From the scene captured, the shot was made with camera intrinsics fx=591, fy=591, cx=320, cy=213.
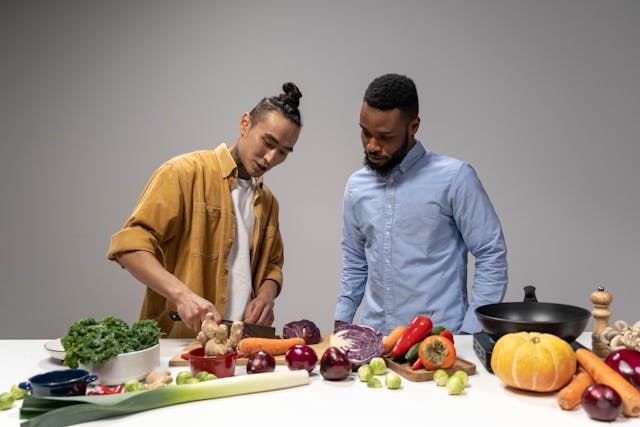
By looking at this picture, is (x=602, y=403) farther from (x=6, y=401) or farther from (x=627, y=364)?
(x=6, y=401)

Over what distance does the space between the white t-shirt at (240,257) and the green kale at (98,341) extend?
2.84ft

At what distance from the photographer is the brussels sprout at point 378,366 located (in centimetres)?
178

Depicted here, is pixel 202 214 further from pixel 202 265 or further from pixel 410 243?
pixel 410 243

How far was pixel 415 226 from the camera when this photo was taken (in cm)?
269

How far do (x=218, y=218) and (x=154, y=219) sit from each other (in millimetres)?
309

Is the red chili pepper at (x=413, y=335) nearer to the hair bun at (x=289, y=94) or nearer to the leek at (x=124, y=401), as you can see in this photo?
the leek at (x=124, y=401)

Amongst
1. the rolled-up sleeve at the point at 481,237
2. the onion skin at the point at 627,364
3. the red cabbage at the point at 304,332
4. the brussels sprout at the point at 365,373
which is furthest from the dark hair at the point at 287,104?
the onion skin at the point at 627,364

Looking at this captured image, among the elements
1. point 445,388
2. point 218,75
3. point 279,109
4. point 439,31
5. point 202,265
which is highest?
point 439,31

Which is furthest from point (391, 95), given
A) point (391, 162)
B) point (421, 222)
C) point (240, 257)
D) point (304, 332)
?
point (304, 332)

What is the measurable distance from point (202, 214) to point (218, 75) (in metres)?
2.12

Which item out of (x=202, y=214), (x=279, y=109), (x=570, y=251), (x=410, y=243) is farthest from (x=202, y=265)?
(x=570, y=251)

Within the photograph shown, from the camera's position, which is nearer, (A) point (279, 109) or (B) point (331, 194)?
(A) point (279, 109)

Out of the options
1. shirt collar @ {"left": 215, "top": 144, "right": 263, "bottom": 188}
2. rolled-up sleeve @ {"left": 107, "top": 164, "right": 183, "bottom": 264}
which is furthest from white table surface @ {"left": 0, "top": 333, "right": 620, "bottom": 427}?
shirt collar @ {"left": 215, "top": 144, "right": 263, "bottom": 188}

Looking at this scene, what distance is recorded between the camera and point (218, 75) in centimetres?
434
